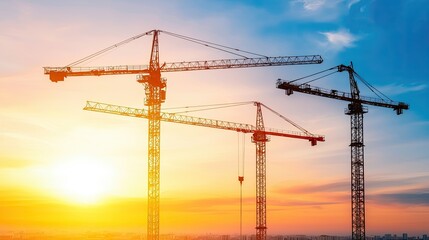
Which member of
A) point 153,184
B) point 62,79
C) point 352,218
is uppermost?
point 62,79

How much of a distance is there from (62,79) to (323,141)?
66.2 metres

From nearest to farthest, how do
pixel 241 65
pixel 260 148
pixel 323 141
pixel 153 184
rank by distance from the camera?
pixel 153 184 → pixel 241 65 → pixel 260 148 → pixel 323 141

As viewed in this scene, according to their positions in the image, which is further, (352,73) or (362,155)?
(352,73)

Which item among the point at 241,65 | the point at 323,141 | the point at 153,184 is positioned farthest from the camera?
the point at 323,141

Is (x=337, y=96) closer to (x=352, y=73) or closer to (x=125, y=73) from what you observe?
(x=352, y=73)

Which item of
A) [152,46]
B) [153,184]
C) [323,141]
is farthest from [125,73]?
[323,141]

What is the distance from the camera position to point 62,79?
97.8m

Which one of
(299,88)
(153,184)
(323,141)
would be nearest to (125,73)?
(153,184)

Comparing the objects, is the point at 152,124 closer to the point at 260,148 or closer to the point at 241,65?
the point at 241,65

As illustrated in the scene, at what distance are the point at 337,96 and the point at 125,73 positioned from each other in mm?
38936

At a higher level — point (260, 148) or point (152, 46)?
point (152, 46)

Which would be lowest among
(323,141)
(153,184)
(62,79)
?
(153,184)

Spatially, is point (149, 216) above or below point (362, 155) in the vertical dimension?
below

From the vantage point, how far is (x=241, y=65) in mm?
100000
